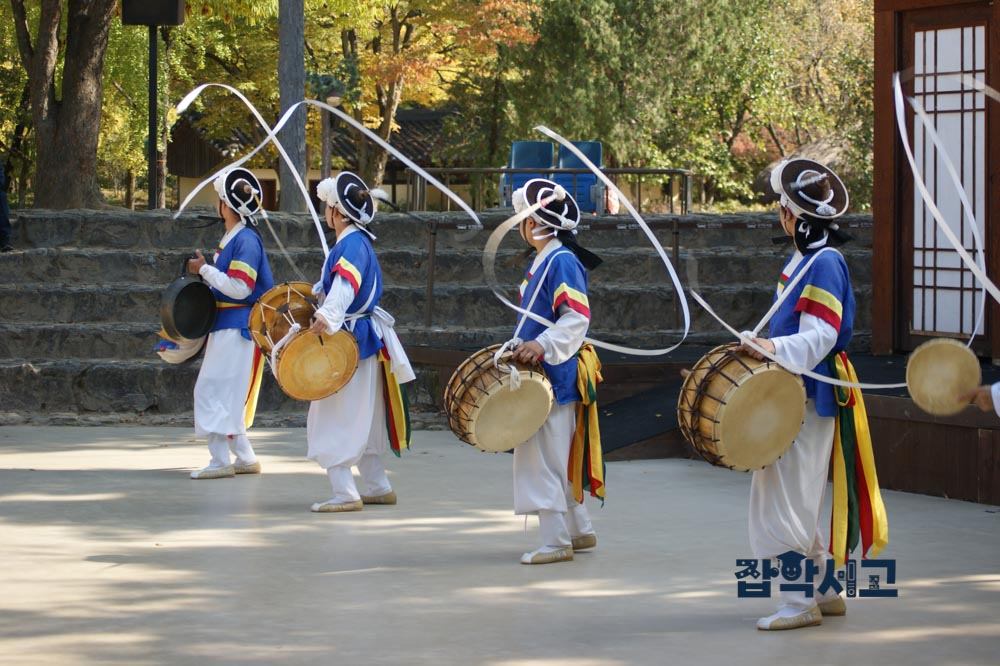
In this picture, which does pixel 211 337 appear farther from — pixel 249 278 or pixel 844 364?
pixel 844 364

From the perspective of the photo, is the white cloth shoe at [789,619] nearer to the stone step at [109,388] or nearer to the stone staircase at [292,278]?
the stone staircase at [292,278]

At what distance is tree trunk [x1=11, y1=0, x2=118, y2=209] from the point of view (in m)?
15.4

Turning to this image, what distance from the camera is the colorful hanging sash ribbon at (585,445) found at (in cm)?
634

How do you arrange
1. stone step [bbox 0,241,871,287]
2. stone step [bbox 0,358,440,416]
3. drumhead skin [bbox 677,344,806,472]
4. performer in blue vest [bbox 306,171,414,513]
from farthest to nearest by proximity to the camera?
1. stone step [bbox 0,241,871,287]
2. stone step [bbox 0,358,440,416]
3. performer in blue vest [bbox 306,171,414,513]
4. drumhead skin [bbox 677,344,806,472]

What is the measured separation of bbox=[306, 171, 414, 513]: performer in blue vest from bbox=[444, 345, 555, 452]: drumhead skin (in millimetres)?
1333

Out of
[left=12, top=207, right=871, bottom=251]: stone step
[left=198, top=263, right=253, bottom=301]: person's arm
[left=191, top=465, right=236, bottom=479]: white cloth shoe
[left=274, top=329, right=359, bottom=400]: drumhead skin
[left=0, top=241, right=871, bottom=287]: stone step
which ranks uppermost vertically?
[left=12, top=207, right=871, bottom=251]: stone step

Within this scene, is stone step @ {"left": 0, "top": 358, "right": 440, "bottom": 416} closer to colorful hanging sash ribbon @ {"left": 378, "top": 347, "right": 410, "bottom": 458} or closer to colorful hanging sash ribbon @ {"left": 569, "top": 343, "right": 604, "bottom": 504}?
colorful hanging sash ribbon @ {"left": 378, "top": 347, "right": 410, "bottom": 458}

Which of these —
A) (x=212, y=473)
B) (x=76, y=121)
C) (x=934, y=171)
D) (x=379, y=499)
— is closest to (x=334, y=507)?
(x=379, y=499)

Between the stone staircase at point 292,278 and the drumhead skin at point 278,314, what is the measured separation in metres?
3.14

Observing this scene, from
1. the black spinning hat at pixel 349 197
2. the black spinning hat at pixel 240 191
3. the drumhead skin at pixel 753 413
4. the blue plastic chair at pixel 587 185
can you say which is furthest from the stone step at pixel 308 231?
the drumhead skin at pixel 753 413

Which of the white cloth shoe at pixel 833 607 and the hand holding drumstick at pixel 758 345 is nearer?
the hand holding drumstick at pixel 758 345

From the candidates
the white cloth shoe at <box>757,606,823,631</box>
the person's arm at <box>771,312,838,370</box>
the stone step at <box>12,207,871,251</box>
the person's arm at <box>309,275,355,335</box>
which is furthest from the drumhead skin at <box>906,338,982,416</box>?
the stone step at <box>12,207,871,251</box>

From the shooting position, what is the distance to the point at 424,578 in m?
5.96

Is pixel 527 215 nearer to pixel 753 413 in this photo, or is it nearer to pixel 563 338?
pixel 563 338
